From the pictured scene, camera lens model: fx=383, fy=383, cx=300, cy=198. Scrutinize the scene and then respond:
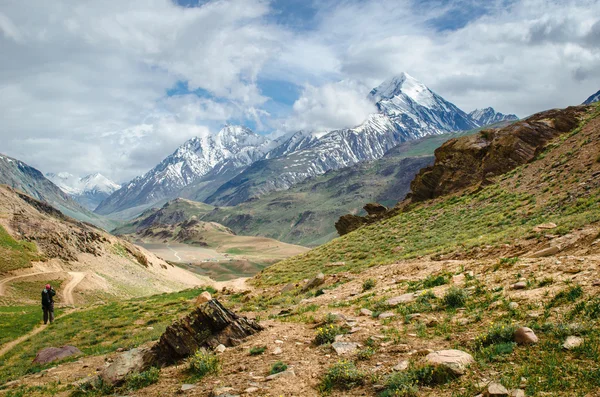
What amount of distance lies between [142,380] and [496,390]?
993cm

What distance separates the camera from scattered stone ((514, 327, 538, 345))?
8898mm

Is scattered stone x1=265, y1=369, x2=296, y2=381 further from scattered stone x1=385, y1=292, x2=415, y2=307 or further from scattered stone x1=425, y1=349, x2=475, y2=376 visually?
scattered stone x1=385, y1=292, x2=415, y2=307

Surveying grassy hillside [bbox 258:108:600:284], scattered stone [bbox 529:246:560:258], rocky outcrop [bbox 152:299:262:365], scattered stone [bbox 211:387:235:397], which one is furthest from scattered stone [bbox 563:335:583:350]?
grassy hillside [bbox 258:108:600:284]

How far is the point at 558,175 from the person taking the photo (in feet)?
107

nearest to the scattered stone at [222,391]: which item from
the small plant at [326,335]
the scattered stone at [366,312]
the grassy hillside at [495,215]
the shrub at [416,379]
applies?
the small plant at [326,335]

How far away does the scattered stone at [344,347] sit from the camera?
10781 mm

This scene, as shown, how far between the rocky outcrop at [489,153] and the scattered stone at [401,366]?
38384mm

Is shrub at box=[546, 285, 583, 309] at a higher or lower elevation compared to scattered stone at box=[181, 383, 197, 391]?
higher

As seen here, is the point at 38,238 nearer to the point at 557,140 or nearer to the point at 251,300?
the point at 251,300

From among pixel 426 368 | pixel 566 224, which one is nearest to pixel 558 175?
pixel 566 224

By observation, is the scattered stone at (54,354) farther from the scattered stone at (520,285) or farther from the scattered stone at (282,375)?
the scattered stone at (520,285)

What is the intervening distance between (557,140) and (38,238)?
76.3m

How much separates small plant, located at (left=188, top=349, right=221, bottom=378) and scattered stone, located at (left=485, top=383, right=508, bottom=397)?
722cm

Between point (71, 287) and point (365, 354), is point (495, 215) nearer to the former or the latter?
point (365, 354)
